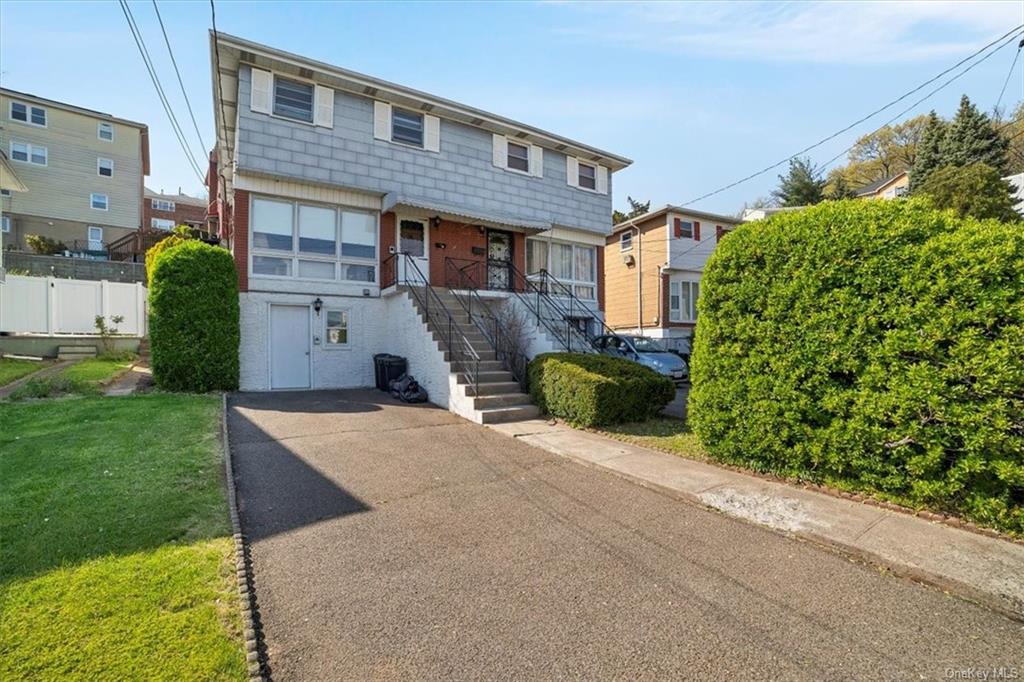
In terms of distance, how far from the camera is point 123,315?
16.4 m

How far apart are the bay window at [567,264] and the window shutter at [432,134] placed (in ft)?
14.0

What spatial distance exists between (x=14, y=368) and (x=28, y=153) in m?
21.3

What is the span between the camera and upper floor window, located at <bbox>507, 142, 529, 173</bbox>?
15.9 metres

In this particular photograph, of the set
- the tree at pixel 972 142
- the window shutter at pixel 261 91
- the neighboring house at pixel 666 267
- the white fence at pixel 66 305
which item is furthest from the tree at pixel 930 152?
the white fence at pixel 66 305

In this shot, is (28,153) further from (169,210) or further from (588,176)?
(588,176)

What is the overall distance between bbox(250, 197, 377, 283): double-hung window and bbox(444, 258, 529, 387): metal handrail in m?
2.39

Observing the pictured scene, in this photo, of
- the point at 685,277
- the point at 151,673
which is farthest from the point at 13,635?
the point at 685,277

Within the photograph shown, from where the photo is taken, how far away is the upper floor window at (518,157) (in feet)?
52.1

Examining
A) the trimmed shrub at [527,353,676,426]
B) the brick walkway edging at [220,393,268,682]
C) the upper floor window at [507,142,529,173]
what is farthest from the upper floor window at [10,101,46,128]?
the brick walkway edging at [220,393,268,682]

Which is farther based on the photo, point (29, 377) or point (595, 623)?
point (29, 377)

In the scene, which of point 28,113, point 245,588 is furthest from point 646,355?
point 28,113

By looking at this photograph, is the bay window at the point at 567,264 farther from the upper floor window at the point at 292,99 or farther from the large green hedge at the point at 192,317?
the large green hedge at the point at 192,317

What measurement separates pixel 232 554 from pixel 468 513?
1996 millimetres

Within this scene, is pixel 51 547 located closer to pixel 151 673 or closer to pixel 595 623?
pixel 151 673
